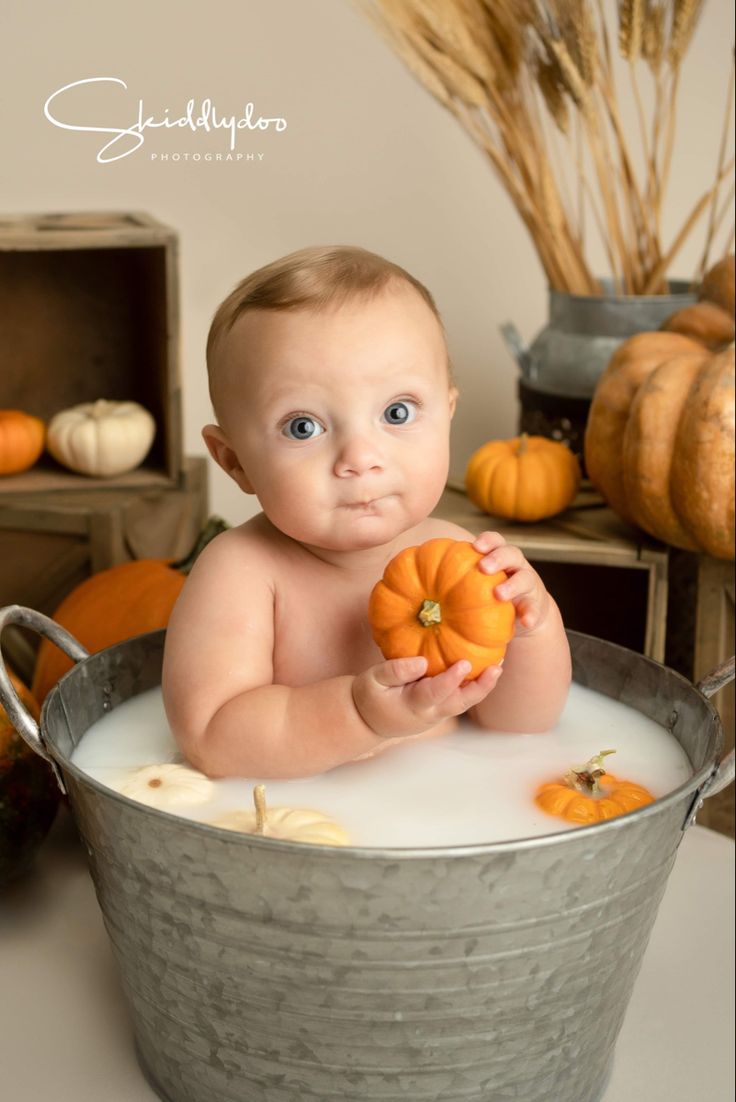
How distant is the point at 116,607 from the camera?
1462 millimetres

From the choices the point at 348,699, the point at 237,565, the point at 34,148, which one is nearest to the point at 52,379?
the point at 34,148

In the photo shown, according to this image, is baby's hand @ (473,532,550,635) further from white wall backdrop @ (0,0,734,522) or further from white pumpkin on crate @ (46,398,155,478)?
white pumpkin on crate @ (46,398,155,478)

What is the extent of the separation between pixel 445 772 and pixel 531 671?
0.34 ft

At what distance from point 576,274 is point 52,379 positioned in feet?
2.56

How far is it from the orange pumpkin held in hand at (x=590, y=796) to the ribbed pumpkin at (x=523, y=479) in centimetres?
62

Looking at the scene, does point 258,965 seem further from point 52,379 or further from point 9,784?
point 52,379

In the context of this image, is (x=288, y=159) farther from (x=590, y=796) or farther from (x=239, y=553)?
(x=590, y=796)

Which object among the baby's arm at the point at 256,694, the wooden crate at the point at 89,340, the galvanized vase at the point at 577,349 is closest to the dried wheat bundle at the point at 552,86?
the galvanized vase at the point at 577,349

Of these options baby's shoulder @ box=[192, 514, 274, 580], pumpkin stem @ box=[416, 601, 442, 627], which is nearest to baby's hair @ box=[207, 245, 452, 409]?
baby's shoulder @ box=[192, 514, 274, 580]

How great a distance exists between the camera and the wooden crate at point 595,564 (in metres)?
1.43

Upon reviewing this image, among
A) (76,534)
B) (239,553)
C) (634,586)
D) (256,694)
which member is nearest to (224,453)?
(239,553)

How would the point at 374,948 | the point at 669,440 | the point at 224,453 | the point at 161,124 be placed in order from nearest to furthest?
the point at 374,948, the point at 224,453, the point at 161,124, the point at 669,440

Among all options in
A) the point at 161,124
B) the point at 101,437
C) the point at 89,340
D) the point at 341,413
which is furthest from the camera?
the point at 89,340

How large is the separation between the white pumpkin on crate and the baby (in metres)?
0.76
